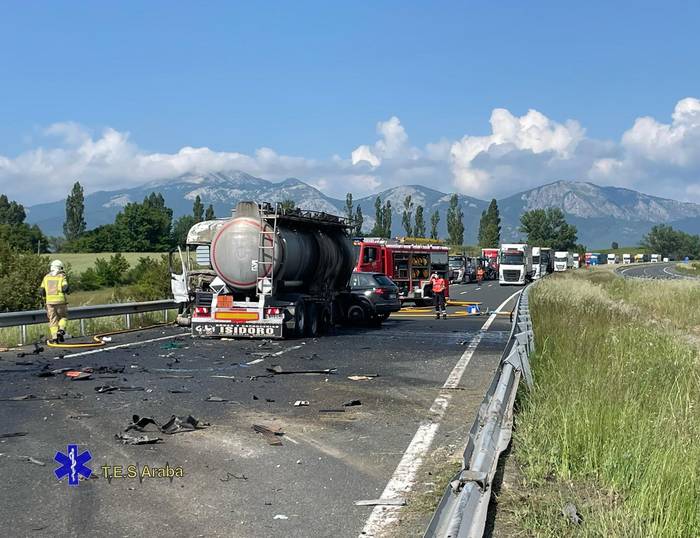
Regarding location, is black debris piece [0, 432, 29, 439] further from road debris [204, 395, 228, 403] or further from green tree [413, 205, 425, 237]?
green tree [413, 205, 425, 237]

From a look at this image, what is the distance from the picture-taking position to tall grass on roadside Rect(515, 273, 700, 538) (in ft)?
15.2

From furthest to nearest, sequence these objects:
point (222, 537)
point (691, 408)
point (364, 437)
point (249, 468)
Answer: point (364, 437), point (691, 408), point (249, 468), point (222, 537)

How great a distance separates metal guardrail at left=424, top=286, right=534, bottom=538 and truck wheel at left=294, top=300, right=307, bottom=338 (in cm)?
1039

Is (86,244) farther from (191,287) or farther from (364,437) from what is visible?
(364,437)

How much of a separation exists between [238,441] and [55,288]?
10335 millimetres

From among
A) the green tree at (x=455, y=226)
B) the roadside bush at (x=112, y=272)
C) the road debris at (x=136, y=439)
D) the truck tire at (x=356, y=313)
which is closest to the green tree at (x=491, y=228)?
the green tree at (x=455, y=226)

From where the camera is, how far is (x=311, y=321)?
19.2m

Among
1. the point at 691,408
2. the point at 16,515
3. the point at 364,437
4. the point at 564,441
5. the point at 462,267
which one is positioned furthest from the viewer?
the point at 462,267

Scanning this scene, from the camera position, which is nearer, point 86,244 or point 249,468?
point 249,468

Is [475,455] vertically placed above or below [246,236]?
below

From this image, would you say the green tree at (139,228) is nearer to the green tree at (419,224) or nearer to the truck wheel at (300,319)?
the green tree at (419,224)

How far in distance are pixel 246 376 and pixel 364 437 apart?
4494 mm

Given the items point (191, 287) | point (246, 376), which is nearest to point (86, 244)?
point (191, 287)

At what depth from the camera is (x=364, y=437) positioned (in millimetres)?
7832
